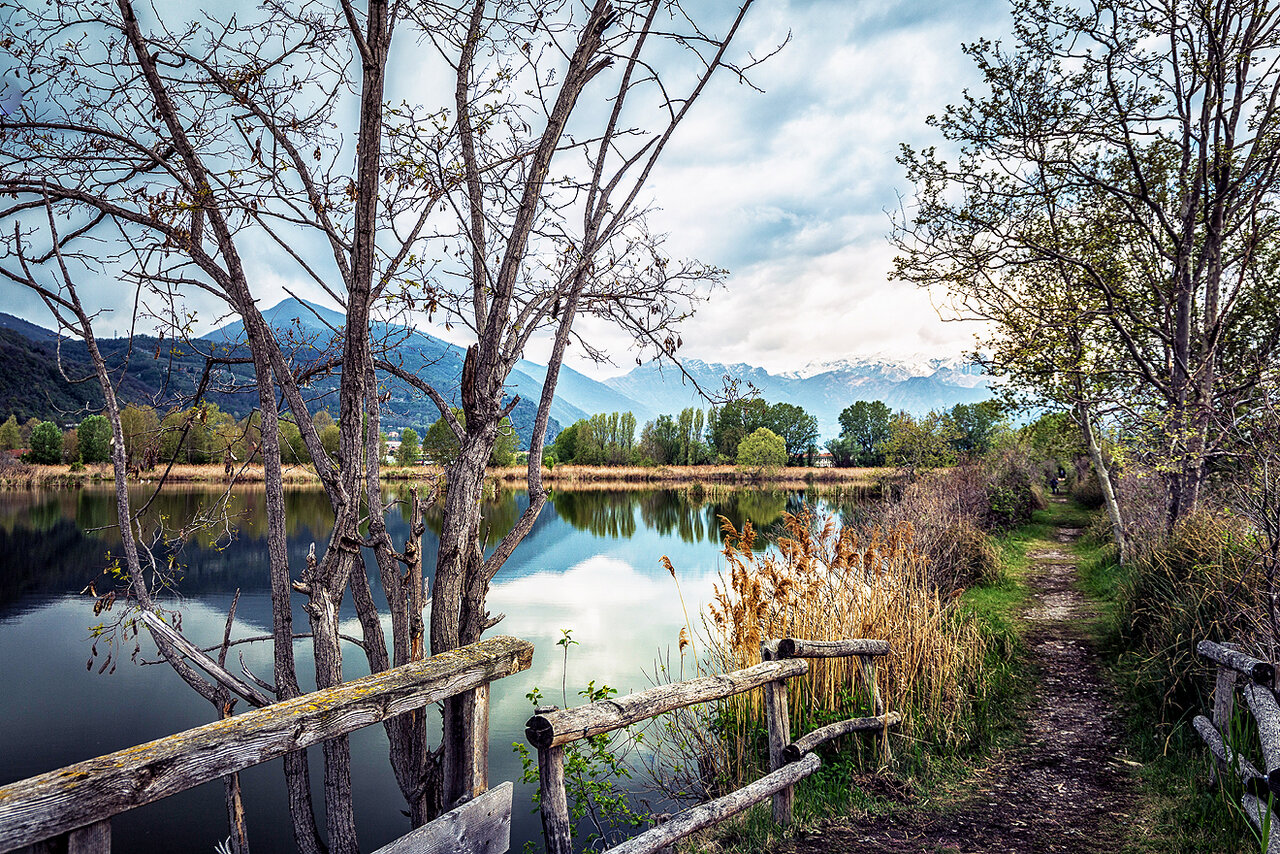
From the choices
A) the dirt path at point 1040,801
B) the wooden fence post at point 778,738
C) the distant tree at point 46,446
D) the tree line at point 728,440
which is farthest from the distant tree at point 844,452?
the wooden fence post at point 778,738

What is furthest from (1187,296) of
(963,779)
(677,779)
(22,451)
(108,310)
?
(22,451)

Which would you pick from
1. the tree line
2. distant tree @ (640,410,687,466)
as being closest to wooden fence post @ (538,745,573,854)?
the tree line

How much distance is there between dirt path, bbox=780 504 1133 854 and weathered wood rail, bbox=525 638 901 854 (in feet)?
1.69

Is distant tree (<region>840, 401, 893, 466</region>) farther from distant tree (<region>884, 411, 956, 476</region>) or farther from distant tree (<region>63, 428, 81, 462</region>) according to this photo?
distant tree (<region>63, 428, 81, 462</region>)

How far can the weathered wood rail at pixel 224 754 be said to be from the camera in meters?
1.68

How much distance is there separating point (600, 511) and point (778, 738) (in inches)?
1317

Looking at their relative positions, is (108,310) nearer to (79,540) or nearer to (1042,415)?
(1042,415)

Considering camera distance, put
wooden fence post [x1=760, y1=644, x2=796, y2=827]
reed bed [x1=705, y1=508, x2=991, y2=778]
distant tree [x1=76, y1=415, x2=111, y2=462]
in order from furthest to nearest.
Result: distant tree [x1=76, y1=415, x2=111, y2=462] → reed bed [x1=705, y1=508, x2=991, y2=778] → wooden fence post [x1=760, y1=644, x2=796, y2=827]

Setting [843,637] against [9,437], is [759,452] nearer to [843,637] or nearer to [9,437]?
[843,637]

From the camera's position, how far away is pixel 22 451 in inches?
1948

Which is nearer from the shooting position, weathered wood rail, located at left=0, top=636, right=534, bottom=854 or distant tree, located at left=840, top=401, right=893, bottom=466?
weathered wood rail, located at left=0, top=636, right=534, bottom=854

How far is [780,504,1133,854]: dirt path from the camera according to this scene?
174 inches

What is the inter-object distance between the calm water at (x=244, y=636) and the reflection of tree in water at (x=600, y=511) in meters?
1.84

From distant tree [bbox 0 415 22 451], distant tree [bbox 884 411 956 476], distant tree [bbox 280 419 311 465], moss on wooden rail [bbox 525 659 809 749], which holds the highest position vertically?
distant tree [bbox 0 415 22 451]
